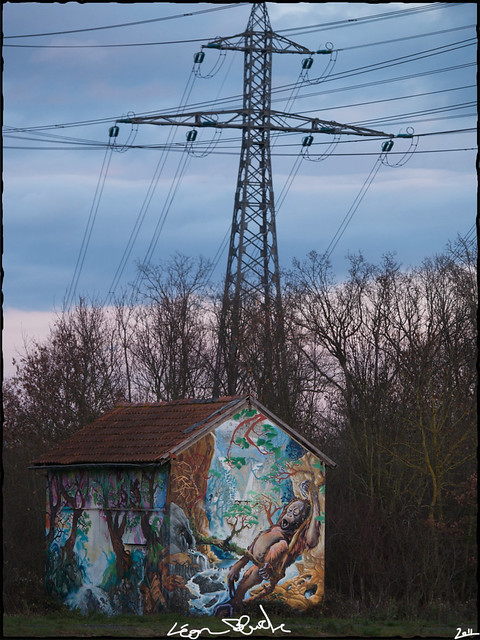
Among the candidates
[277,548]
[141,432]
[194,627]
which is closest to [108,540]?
[141,432]

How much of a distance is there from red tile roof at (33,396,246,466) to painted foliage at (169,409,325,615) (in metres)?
0.43

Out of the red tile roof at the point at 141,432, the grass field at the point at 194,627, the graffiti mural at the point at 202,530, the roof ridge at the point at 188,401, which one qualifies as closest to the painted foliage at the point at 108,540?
the graffiti mural at the point at 202,530

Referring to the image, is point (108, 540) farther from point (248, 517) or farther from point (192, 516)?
point (248, 517)

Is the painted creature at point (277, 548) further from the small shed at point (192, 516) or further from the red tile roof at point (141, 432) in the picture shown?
the red tile roof at point (141, 432)

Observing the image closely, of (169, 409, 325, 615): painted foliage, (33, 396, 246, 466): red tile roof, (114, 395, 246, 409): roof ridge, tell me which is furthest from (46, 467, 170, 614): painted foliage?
(114, 395, 246, 409): roof ridge

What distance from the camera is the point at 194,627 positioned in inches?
750

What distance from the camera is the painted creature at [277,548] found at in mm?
21953

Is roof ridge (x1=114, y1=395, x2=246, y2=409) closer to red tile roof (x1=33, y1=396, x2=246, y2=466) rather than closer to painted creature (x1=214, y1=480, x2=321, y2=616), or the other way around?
red tile roof (x1=33, y1=396, x2=246, y2=466)

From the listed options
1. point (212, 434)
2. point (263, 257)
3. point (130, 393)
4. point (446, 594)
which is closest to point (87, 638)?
point (212, 434)

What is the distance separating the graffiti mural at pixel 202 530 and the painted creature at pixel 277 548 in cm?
2

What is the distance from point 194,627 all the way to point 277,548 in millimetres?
4195

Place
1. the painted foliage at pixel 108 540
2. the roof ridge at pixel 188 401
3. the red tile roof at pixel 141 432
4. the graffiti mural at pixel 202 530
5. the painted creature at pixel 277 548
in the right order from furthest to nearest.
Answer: the roof ridge at pixel 188 401, the red tile roof at pixel 141 432, the painted creature at pixel 277 548, the painted foliage at pixel 108 540, the graffiti mural at pixel 202 530

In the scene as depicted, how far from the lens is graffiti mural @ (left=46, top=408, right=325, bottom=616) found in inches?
851

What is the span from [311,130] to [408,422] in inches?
375
